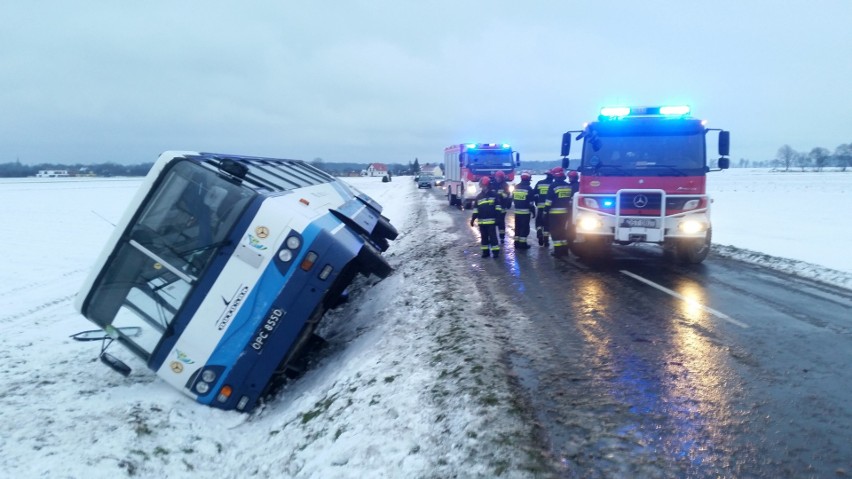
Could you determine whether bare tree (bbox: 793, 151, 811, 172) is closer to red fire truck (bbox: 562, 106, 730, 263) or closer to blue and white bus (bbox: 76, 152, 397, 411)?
red fire truck (bbox: 562, 106, 730, 263)

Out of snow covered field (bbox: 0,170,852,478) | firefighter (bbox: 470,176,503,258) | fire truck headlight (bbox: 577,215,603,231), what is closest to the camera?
snow covered field (bbox: 0,170,852,478)

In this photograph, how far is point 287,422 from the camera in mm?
4992

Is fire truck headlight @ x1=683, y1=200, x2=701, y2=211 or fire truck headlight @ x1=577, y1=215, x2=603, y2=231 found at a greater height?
fire truck headlight @ x1=683, y1=200, x2=701, y2=211

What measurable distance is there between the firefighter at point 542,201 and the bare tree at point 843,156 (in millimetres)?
112616

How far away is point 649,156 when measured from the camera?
9367 millimetres

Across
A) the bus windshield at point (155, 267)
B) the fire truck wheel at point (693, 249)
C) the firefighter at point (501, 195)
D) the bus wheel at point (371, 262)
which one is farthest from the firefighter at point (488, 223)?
the bus windshield at point (155, 267)

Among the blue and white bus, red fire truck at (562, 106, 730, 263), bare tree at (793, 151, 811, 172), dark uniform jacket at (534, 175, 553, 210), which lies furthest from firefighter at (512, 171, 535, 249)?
bare tree at (793, 151, 811, 172)

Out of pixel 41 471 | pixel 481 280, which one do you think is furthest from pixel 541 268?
pixel 41 471

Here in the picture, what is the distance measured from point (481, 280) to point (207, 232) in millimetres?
4672

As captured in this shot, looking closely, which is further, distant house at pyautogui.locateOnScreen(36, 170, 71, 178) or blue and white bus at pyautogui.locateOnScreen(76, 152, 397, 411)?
distant house at pyautogui.locateOnScreen(36, 170, 71, 178)

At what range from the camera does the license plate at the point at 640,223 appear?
9070 millimetres

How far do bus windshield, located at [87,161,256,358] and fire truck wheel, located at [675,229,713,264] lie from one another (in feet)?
25.7

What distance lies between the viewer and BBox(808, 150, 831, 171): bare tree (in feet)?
338

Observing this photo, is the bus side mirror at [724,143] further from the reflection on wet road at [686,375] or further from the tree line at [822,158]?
the tree line at [822,158]
